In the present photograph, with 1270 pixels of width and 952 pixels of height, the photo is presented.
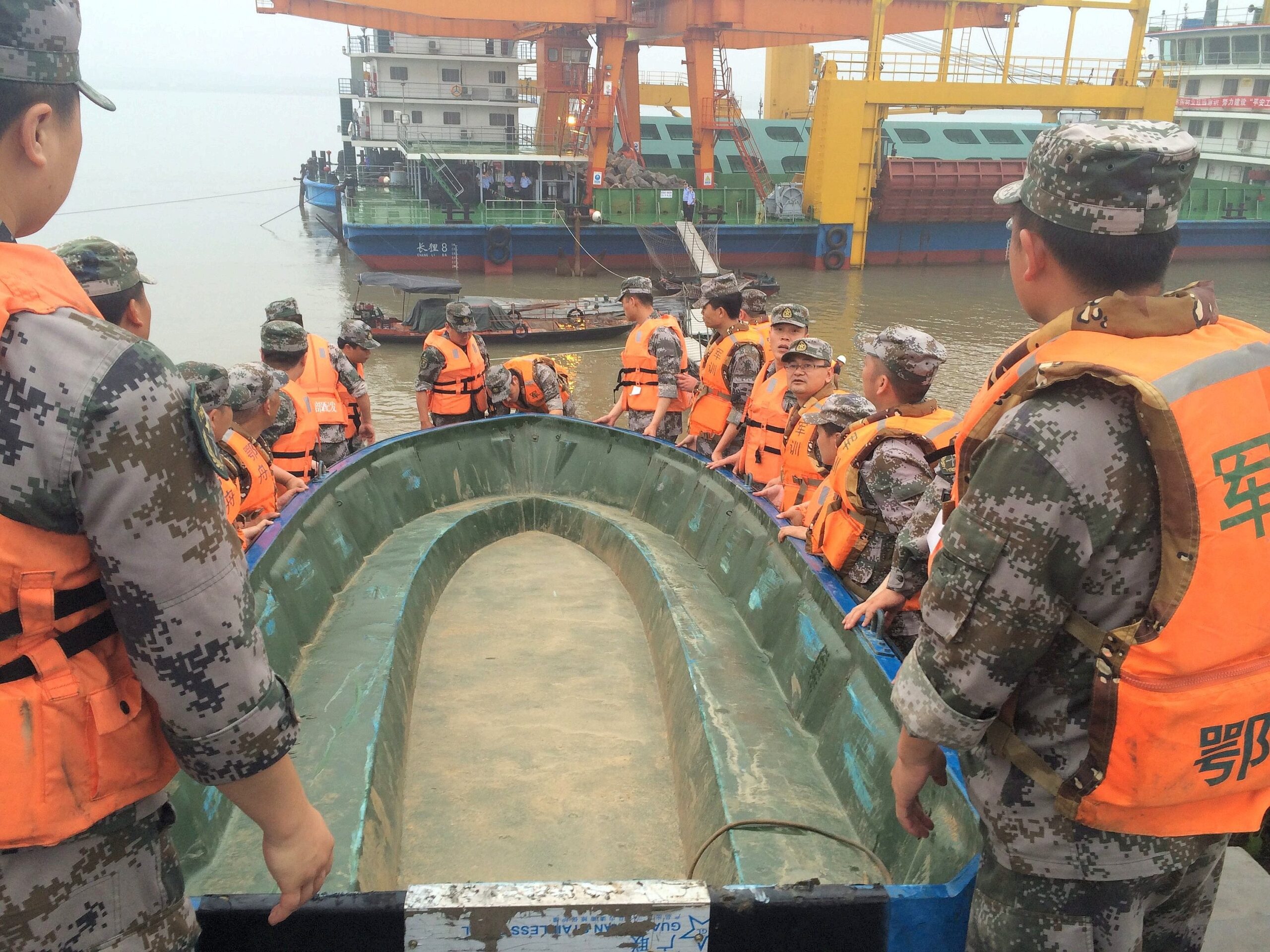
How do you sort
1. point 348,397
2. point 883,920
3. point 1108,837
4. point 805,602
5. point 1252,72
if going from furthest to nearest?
point 1252,72
point 348,397
point 805,602
point 883,920
point 1108,837

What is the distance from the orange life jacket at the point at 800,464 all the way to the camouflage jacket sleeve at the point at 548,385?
9.99ft

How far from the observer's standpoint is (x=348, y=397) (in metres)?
6.86

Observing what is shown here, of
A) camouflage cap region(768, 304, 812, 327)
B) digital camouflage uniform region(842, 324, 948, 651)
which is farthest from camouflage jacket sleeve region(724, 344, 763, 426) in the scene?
digital camouflage uniform region(842, 324, 948, 651)

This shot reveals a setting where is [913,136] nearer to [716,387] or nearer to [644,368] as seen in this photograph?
[644,368]

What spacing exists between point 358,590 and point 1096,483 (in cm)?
405

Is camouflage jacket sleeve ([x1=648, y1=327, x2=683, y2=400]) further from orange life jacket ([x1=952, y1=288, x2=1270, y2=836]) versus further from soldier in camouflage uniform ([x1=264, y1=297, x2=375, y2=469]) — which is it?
orange life jacket ([x1=952, y1=288, x2=1270, y2=836])

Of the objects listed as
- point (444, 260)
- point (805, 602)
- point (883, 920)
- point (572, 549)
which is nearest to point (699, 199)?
point (444, 260)

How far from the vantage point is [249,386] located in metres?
4.25

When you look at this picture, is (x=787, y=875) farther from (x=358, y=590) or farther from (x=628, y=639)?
(x=358, y=590)

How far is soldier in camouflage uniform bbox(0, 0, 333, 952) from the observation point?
1135mm

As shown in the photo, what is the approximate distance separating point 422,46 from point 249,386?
2930 centimetres

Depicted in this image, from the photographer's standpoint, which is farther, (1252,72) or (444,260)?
(1252,72)

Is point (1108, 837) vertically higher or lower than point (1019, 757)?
lower

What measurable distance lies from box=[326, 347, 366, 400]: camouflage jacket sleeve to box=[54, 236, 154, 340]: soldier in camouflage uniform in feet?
11.8
